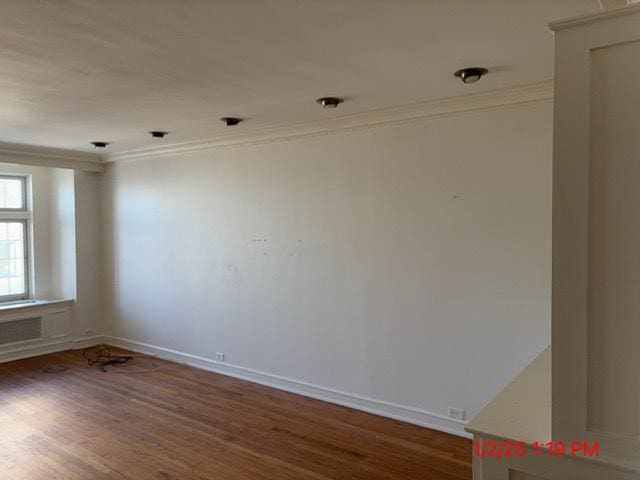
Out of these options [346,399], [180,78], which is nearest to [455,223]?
[346,399]

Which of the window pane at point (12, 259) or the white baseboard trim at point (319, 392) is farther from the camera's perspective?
the window pane at point (12, 259)

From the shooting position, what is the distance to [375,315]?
3859mm

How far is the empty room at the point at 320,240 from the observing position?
1363 mm

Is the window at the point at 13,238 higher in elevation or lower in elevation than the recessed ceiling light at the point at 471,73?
lower

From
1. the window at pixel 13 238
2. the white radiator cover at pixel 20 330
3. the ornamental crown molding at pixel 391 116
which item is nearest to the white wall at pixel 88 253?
the white radiator cover at pixel 20 330

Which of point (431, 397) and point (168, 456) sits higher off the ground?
point (431, 397)

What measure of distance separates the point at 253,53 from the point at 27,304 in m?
5.00

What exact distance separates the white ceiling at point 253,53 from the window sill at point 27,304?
2.77 meters

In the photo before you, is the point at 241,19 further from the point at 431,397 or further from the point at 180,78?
the point at 431,397

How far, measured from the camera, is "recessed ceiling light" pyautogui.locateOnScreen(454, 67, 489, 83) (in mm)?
2711

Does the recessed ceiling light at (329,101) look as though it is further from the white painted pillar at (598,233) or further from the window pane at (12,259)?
the window pane at (12,259)

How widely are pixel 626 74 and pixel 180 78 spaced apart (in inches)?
91.0
